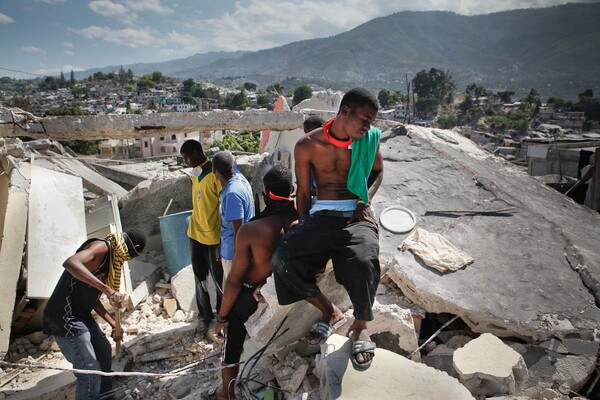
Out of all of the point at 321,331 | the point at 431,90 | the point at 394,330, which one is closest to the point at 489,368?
the point at 394,330

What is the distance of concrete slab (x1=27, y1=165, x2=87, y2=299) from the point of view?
416cm

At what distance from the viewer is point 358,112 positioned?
2236 mm

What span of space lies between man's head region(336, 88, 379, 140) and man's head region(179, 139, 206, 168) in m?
1.92

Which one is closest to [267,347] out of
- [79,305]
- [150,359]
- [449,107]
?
[79,305]

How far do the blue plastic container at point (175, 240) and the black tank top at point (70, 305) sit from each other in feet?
7.75

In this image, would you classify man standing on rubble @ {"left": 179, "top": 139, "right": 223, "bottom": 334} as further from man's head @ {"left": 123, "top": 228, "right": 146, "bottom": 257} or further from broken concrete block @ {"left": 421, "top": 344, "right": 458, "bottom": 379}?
broken concrete block @ {"left": 421, "top": 344, "right": 458, "bottom": 379}

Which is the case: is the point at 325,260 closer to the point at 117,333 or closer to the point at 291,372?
the point at 291,372

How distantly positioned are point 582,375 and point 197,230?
3421mm

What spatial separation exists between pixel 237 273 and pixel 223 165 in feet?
4.15

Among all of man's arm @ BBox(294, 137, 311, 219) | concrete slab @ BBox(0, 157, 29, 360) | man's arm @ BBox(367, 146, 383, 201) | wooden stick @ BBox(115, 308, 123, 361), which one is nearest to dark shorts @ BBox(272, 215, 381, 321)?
man's arm @ BBox(294, 137, 311, 219)

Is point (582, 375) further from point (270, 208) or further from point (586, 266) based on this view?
point (270, 208)

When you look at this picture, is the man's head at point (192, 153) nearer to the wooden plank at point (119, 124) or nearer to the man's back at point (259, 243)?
the wooden plank at point (119, 124)

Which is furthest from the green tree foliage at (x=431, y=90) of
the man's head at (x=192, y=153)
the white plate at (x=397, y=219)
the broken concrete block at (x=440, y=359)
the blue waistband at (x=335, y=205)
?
the blue waistband at (x=335, y=205)

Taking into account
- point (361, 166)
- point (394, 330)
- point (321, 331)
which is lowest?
point (394, 330)
